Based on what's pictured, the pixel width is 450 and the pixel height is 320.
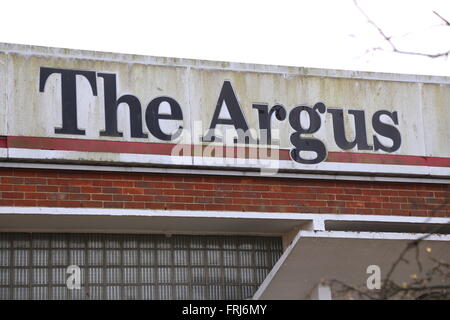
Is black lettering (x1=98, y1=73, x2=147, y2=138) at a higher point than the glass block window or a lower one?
higher

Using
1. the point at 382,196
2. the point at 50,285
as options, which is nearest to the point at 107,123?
the point at 50,285

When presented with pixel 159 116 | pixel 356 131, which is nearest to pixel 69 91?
pixel 159 116

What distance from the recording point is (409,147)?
11961 millimetres

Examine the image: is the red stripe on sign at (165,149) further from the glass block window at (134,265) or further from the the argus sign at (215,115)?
the glass block window at (134,265)

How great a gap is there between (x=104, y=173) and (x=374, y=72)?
3.87 m

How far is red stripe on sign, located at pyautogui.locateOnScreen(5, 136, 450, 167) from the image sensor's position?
10.5 m

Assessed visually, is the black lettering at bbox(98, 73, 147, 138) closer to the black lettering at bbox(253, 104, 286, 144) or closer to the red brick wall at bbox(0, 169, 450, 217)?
the red brick wall at bbox(0, 169, 450, 217)

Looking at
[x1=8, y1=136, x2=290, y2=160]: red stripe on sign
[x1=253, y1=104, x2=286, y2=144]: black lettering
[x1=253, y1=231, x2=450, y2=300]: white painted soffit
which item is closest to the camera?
[x1=8, y1=136, x2=290, y2=160]: red stripe on sign

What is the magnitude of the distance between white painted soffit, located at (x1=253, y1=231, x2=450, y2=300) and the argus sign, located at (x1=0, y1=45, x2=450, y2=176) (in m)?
0.93

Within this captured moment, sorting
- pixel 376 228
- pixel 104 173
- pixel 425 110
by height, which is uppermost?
pixel 425 110

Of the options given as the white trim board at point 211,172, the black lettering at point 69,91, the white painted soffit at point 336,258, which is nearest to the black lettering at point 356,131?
the white trim board at point 211,172

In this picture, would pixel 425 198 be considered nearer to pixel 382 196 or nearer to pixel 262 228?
pixel 382 196

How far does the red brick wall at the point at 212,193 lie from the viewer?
34.7 feet

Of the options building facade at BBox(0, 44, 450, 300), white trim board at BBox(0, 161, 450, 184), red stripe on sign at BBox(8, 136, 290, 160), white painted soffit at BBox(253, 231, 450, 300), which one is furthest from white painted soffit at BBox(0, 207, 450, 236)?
red stripe on sign at BBox(8, 136, 290, 160)
